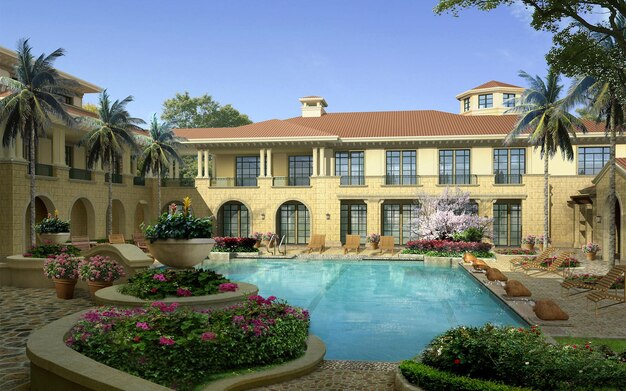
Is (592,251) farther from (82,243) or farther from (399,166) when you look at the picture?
(82,243)

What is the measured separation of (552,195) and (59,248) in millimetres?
30011

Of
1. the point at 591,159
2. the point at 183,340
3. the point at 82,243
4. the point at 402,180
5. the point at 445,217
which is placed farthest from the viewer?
the point at 402,180

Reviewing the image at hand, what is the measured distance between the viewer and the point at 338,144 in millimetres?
37219

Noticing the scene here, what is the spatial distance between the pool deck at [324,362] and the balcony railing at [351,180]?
60.2ft

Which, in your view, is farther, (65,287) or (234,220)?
(234,220)

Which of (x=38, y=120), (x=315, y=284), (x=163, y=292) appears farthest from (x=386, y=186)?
(x=163, y=292)

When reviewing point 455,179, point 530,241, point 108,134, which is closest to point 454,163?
point 455,179

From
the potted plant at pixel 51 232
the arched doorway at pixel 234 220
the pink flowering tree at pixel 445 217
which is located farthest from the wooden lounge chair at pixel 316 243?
the potted plant at pixel 51 232

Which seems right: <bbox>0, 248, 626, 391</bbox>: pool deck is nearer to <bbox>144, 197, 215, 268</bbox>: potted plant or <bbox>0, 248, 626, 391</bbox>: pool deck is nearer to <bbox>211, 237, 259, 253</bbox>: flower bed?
<bbox>144, 197, 215, 268</bbox>: potted plant

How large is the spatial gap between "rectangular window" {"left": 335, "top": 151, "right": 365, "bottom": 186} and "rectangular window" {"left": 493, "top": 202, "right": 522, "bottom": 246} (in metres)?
9.56

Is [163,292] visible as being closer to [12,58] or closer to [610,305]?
[610,305]

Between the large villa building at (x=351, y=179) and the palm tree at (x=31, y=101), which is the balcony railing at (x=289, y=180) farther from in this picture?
the palm tree at (x=31, y=101)

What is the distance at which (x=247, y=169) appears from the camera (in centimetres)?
3950

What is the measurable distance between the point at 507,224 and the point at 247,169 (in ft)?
62.2
